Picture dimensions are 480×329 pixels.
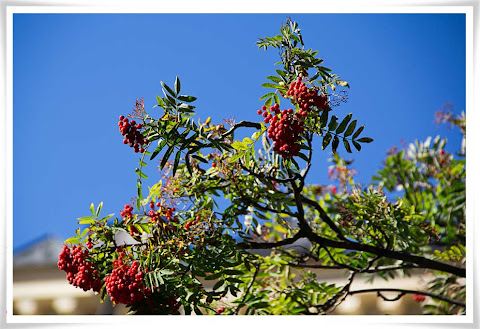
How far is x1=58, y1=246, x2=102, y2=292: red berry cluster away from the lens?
4.09ft

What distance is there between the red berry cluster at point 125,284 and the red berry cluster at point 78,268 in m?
0.06

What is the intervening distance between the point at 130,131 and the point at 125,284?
1.10 feet

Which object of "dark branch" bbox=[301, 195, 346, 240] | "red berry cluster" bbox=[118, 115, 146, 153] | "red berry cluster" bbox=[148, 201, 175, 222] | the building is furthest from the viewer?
the building

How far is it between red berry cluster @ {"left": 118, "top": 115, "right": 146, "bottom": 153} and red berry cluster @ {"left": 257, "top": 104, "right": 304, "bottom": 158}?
266mm

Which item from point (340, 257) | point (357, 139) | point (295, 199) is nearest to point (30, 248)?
point (340, 257)

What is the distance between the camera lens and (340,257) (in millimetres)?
1869

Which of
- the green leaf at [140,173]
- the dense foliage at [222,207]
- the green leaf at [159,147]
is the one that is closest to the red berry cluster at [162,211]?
the dense foliage at [222,207]

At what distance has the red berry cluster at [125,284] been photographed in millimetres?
1204

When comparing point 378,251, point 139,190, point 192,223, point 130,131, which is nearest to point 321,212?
point 378,251

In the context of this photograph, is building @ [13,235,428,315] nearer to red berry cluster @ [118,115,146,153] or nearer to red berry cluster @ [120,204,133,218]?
red berry cluster @ [120,204,133,218]

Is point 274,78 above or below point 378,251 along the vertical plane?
above

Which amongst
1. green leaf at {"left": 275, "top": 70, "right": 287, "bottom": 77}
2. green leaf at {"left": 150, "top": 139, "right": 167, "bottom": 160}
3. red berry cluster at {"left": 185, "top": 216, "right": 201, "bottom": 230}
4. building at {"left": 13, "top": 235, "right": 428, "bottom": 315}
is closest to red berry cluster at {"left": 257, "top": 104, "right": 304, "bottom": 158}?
green leaf at {"left": 275, "top": 70, "right": 287, "bottom": 77}

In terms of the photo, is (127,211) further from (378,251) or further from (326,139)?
(378,251)

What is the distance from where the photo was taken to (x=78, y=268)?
1257 mm
